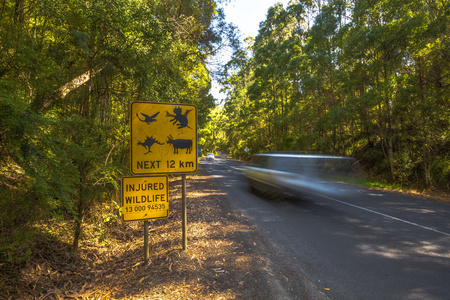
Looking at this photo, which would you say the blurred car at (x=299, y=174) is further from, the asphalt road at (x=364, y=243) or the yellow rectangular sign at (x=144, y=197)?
the yellow rectangular sign at (x=144, y=197)

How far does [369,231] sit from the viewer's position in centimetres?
534

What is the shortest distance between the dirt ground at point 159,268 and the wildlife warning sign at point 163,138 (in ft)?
4.98

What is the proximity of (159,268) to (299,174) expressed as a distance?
945 cm

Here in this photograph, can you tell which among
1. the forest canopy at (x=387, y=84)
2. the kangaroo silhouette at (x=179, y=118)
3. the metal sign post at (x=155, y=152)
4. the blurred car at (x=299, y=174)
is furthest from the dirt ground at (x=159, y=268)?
the forest canopy at (x=387, y=84)

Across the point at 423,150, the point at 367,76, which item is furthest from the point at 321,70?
the point at 423,150

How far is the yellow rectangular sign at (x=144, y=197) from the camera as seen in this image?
334 centimetres

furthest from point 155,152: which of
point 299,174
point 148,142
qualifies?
point 299,174

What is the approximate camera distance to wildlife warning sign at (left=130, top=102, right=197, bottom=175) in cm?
341

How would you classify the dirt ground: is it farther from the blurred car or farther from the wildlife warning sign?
the blurred car

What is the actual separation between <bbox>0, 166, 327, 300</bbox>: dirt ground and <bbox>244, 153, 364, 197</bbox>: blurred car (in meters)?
5.80

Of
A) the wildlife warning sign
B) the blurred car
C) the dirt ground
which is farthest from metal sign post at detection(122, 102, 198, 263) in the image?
the blurred car

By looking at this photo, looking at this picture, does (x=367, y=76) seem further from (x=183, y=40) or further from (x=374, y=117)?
(x=183, y=40)

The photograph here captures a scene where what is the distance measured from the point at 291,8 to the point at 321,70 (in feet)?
38.8

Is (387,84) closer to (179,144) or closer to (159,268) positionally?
(179,144)
